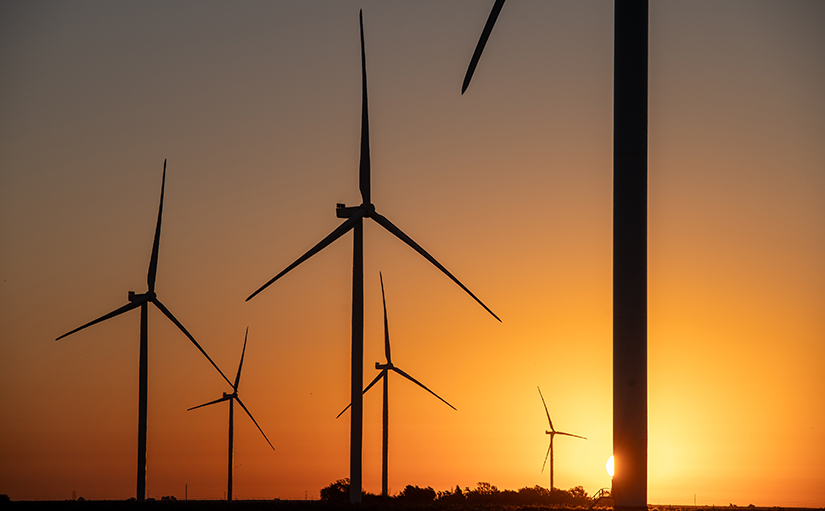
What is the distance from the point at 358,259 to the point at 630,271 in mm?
42928

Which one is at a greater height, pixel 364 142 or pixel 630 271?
pixel 364 142

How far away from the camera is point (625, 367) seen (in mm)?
27734

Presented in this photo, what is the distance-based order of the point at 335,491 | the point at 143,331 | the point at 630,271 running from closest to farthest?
the point at 630,271 < the point at 143,331 < the point at 335,491

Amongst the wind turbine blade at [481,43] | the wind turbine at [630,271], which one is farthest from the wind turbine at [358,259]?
the wind turbine at [630,271]

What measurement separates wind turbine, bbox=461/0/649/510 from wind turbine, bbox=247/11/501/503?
28068 mm

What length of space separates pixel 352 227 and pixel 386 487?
170 feet

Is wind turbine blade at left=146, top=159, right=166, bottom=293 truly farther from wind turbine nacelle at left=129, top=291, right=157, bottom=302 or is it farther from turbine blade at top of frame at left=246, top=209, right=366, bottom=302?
turbine blade at top of frame at left=246, top=209, right=366, bottom=302

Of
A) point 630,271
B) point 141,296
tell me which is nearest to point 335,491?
point 141,296

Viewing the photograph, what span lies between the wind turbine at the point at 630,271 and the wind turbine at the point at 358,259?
2807 centimetres

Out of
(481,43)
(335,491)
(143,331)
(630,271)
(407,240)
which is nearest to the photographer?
(630,271)

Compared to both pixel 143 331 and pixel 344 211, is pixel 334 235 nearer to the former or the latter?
pixel 344 211

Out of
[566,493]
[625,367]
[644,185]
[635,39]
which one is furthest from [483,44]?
[566,493]

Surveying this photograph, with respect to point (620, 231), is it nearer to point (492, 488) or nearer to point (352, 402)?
point (352, 402)

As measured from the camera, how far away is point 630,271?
2777 centimetres
